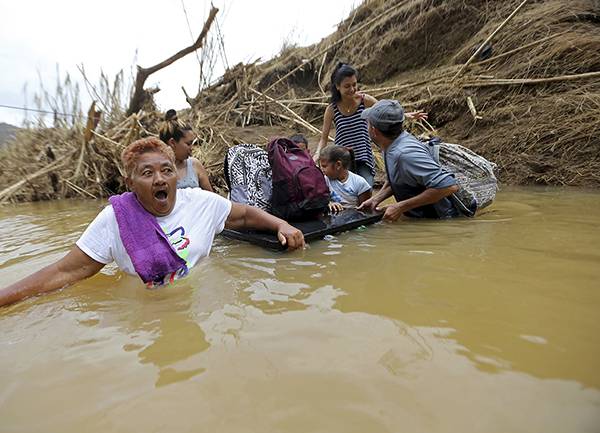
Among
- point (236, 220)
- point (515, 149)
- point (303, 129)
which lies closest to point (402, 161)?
point (236, 220)

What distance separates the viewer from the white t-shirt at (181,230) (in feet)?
6.63

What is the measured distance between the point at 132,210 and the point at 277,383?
1.35 meters

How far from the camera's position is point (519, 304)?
1.53 metres

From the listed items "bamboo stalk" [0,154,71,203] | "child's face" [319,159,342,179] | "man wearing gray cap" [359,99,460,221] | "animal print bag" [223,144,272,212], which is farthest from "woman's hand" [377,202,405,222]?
"bamboo stalk" [0,154,71,203]

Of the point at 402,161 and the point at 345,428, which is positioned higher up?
the point at 402,161

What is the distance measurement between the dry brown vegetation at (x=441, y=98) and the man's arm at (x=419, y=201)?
8.82 feet

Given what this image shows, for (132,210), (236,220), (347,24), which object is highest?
(347,24)

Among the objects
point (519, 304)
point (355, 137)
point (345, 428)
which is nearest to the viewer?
point (345, 428)

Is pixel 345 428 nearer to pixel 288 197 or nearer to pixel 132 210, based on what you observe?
pixel 132 210

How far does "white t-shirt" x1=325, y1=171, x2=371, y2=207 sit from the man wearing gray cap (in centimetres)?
41

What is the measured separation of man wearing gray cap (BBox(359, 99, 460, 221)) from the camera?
307 centimetres

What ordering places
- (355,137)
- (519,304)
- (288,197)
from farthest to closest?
(355,137)
(288,197)
(519,304)

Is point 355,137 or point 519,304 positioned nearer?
point 519,304


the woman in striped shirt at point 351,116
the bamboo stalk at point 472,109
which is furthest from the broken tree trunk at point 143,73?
the bamboo stalk at point 472,109
